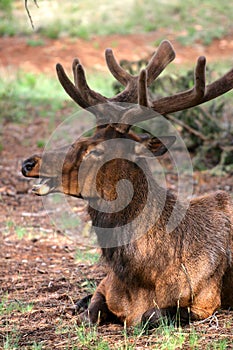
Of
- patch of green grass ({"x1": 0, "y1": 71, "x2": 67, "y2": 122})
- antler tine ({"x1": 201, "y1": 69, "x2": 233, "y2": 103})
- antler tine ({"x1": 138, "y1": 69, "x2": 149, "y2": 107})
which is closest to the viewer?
antler tine ({"x1": 138, "y1": 69, "x2": 149, "y2": 107})

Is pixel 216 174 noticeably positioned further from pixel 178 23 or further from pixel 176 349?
pixel 178 23

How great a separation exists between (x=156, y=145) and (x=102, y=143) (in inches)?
18.2

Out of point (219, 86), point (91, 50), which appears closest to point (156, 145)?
point (219, 86)

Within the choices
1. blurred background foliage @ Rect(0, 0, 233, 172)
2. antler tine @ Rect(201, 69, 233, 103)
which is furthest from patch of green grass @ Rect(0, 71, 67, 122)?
antler tine @ Rect(201, 69, 233, 103)

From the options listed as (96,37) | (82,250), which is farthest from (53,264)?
(96,37)

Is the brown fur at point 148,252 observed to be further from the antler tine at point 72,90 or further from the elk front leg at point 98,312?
the antler tine at point 72,90

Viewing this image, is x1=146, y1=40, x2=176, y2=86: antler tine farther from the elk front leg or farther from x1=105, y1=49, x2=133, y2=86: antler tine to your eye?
the elk front leg

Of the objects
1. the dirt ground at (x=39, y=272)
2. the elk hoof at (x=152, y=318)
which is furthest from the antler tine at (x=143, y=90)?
the elk hoof at (x=152, y=318)

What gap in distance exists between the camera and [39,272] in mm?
7121

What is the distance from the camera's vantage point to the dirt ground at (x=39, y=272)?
16.6ft

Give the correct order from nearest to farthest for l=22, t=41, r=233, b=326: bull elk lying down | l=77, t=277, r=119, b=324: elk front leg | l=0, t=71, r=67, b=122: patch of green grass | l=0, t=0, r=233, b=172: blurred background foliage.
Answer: l=22, t=41, r=233, b=326: bull elk lying down, l=77, t=277, r=119, b=324: elk front leg, l=0, t=71, r=67, b=122: patch of green grass, l=0, t=0, r=233, b=172: blurred background foliage

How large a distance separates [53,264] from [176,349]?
300cm

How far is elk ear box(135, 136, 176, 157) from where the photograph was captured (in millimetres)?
5746

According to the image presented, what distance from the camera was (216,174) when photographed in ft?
35.9
